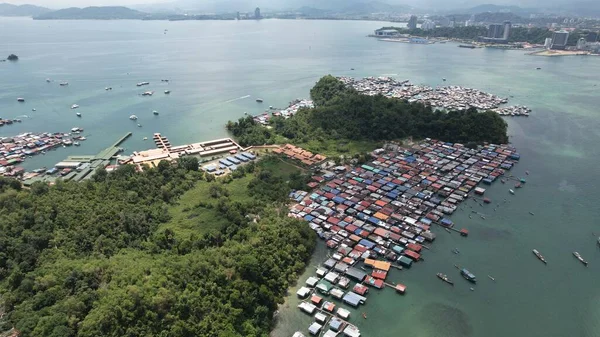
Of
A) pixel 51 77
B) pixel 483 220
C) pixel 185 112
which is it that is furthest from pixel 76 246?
pixel 51 77

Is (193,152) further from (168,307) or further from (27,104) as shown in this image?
(27,104)

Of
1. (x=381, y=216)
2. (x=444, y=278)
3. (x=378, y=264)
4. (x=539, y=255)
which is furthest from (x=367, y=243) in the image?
(x=539, y=255)

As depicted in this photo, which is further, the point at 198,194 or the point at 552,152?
the point at 552,152

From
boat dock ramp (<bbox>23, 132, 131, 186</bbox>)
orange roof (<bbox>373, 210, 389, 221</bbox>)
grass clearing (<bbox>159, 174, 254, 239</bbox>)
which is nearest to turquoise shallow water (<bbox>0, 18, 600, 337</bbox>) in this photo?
boat dock ramp (<bbox>23, 132, 131, 186</bbox>)

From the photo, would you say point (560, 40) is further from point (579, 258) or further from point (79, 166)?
point (79, 166)

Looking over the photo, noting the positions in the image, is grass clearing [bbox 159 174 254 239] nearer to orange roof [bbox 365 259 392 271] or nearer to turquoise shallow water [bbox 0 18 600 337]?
turquoise shallow water [bbox 0 18 600 337]
